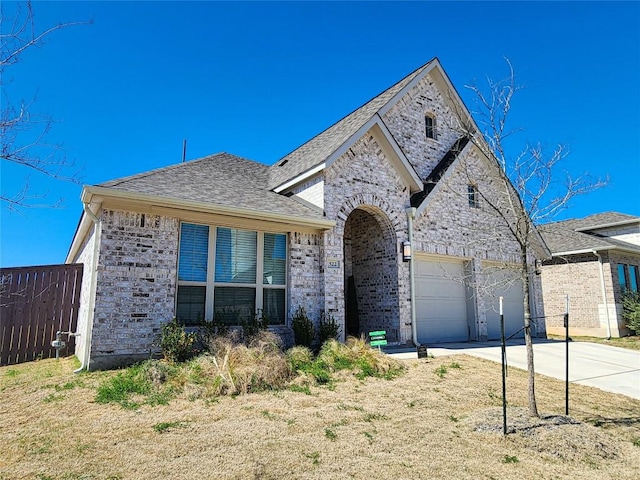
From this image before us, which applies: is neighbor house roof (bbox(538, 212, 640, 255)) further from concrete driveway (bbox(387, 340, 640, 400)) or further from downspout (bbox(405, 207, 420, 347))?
downspout (bbox(405, 207, 420, 347))

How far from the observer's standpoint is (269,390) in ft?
21.5

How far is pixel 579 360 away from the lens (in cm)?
999

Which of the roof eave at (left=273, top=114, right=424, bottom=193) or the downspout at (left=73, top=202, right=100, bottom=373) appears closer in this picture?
the downspout at (left=73, top=202, right=100, bottom=373)

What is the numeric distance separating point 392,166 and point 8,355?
1136 centimetres

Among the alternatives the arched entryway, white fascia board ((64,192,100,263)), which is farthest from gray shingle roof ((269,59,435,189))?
white fascia board ((64,192,100,263))

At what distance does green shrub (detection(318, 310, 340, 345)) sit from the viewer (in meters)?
9.84

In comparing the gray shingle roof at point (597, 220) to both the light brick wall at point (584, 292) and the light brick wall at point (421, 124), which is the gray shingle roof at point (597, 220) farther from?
the light brick wall at point (421, 124)

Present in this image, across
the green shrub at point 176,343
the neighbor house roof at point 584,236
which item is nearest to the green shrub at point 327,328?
the green shrub at point 176,343

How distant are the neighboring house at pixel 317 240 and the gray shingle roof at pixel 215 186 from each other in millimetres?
67

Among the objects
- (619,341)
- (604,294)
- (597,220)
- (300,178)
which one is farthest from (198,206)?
(597,220)

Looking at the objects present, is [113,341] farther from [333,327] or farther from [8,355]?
[333,327]

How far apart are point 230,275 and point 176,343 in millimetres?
2075

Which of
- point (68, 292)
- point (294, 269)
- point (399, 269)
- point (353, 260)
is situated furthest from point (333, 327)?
point (68, 292)

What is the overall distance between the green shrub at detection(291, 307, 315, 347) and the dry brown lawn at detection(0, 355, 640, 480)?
8.96ft
